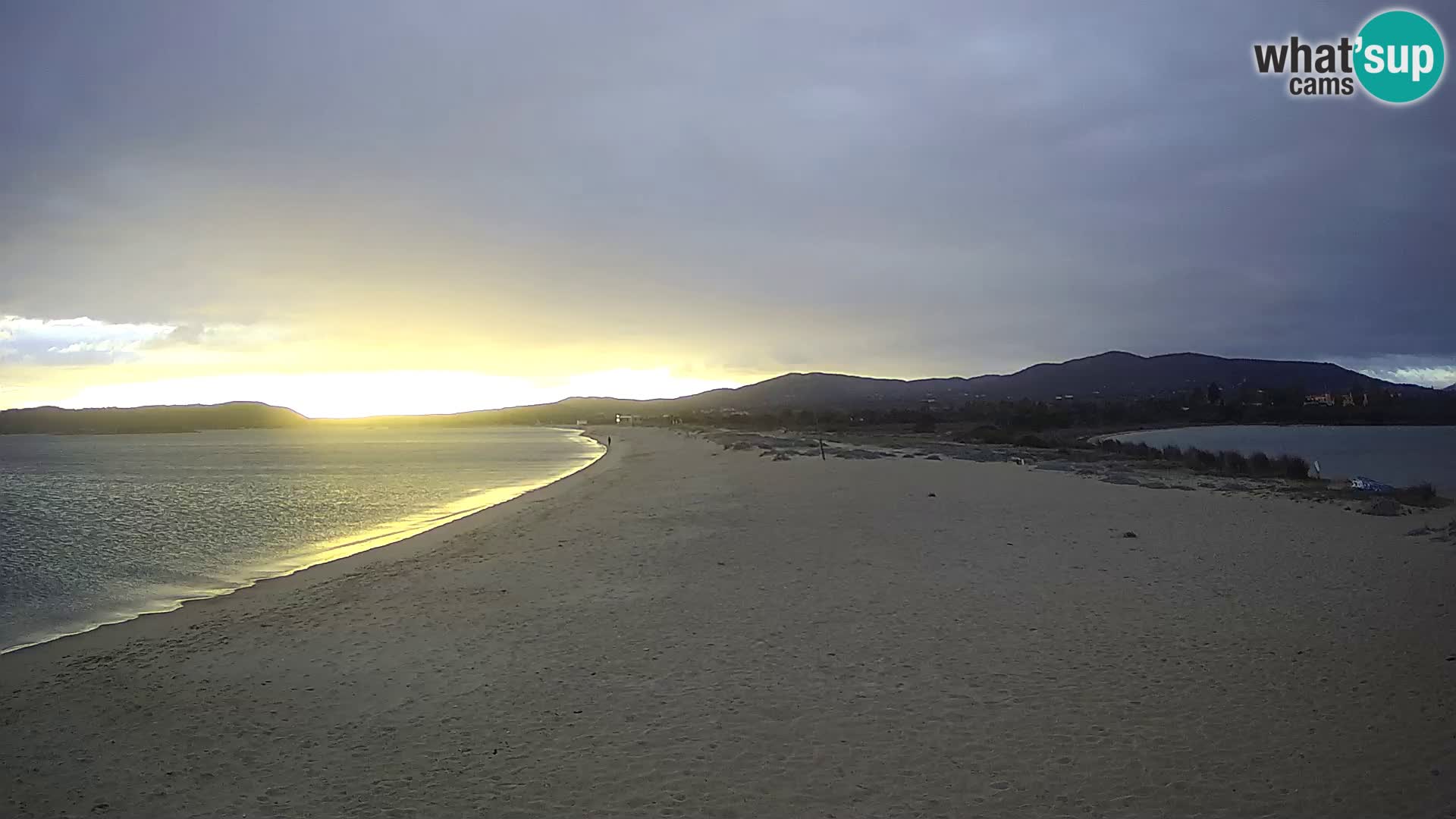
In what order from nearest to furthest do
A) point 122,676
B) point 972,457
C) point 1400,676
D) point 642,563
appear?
point 1400,676 → point 122,676 → point 642,563 → point 972,457

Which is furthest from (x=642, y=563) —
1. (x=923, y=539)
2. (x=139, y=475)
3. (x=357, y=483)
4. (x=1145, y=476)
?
(x=139, y=475)

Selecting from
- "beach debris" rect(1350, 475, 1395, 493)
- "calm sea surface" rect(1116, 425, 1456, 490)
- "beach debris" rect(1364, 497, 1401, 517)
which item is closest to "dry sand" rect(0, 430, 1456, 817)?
"beach debris" rect(1364, 497, 1401, 517)

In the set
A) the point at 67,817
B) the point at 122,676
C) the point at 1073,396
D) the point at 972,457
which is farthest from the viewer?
the point at 1073,396

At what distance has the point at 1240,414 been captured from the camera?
298ft

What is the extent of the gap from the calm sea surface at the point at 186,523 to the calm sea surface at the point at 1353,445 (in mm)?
29182

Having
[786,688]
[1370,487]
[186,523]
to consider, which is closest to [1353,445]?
[1370,487]

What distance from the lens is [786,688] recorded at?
6293 mm

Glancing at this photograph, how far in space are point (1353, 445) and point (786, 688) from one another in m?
60.5

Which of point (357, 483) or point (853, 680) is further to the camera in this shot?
point (357, 483)

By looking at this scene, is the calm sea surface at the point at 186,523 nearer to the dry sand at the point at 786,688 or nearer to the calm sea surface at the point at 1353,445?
the dry sand at the point at 786,688

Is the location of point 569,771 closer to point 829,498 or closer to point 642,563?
point 642,563

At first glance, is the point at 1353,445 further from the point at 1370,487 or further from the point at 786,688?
the point at 786,688

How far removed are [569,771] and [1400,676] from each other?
5918mm

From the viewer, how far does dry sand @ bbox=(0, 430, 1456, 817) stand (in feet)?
15.2
